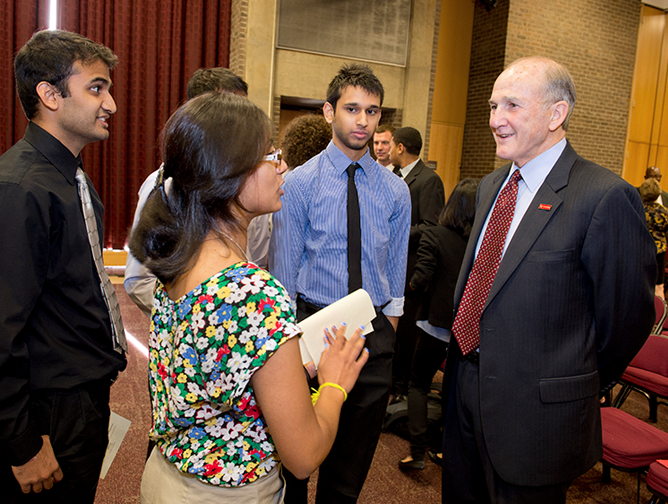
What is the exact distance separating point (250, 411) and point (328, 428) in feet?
0.56

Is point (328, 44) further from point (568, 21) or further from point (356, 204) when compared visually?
point (356, 204)

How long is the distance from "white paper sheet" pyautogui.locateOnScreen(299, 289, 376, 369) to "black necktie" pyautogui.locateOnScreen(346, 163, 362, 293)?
51 cm

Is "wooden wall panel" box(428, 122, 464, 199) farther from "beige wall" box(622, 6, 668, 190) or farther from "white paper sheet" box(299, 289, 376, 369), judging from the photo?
"white paper sheet" box(299, 289, 376, 369)

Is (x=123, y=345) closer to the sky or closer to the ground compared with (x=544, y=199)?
closer to the ground

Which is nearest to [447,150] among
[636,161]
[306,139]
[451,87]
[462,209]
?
[451,87]

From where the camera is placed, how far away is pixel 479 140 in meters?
10.1

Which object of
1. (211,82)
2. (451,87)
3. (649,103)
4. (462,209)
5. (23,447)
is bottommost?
(23,447)

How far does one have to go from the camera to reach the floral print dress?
93cm

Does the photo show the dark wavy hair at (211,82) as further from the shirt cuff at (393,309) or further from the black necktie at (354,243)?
the shirt cuff at (393,309)

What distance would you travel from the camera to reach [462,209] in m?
2.87

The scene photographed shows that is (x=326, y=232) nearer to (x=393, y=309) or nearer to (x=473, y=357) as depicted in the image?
(x=393, y=309)

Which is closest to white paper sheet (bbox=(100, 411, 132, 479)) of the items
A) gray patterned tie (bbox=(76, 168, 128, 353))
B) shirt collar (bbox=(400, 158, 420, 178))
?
gray patterned tie (bbox=(76, 168, 128, 353))

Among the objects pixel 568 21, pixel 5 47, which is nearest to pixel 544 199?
pixel 5 47

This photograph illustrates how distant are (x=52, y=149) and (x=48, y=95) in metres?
0.19
